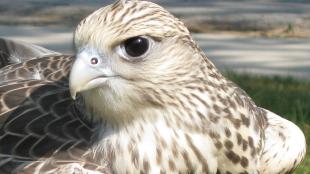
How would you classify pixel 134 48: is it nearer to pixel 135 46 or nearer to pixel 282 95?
pixel 135 46

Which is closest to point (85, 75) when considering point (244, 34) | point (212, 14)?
point (244, 34)

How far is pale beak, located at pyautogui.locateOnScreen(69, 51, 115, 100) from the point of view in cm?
399

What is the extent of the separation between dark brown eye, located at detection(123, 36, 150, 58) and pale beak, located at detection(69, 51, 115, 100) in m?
0.12

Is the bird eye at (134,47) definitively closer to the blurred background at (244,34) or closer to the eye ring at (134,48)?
the eye ring at (134,48)

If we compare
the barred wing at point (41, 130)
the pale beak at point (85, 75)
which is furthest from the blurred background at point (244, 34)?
the pale beak at point (85, 75)

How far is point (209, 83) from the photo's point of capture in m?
4.45

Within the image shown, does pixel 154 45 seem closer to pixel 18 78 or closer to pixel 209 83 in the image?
pixel 209 83

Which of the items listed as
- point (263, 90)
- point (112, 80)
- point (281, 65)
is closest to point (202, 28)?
point (281, 65)

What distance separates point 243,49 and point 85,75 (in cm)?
610

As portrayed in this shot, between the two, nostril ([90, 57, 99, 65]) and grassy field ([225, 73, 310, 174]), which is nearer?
nostril ([90, 57, 99, 65])

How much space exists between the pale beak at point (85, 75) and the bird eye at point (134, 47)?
0.11 meters

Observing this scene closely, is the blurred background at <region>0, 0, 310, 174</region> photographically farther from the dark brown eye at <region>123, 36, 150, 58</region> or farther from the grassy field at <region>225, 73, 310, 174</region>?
the dark brown eye at <region>123, 36, 150, 58</region>

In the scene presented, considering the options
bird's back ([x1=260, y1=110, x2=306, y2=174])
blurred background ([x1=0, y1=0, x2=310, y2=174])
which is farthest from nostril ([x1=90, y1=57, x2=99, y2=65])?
blurred background ([x1=0, y1=0, x2=310, y2=174])

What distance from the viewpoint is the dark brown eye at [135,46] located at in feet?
13.5
